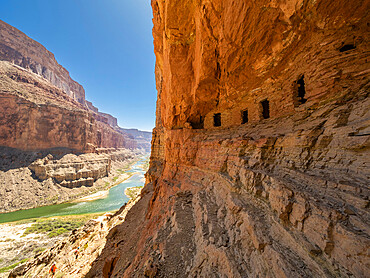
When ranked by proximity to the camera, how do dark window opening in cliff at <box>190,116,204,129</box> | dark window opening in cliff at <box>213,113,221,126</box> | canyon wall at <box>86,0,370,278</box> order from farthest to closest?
dark window opening in cliff at <box>190,116,204,129</box> → dark window opening in cliff at <box>213,113,221,126</box> → canyon wall at <box>86,0,370,278</box>

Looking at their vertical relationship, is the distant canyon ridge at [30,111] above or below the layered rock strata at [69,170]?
above

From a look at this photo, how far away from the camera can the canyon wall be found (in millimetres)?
2375

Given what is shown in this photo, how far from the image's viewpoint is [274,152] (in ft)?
14.8

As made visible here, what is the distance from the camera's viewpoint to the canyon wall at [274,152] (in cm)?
238

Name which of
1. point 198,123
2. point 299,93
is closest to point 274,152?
point 299,93

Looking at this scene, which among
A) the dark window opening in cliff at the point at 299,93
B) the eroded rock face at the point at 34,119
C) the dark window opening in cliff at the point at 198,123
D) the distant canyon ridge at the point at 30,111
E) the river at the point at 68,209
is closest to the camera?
the dark window opening in cliff at the point at 299,93

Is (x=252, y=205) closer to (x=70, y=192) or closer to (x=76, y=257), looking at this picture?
(x=76, y=257)

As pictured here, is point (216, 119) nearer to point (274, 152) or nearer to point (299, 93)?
point (299, 93)

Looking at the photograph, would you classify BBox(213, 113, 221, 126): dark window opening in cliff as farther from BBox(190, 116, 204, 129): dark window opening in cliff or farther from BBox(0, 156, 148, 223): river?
BBox(0, 156, 148, 223): river

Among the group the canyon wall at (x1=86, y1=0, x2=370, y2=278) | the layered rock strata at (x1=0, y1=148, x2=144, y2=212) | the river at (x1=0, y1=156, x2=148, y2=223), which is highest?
the canyon wall at (x1=86, y1=0, x2=370, y2=278)

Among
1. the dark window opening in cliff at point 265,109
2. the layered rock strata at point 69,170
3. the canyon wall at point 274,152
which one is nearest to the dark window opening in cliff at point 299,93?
the canyon wall at point 274,152

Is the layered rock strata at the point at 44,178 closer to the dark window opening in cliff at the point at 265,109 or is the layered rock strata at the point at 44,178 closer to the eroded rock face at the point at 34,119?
the eroded rock face at the point at 34,119

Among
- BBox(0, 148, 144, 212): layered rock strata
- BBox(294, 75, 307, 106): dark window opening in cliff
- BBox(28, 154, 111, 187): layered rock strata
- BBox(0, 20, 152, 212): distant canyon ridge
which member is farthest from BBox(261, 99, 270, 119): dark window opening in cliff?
BBox(28, 154, 111, 187): layered rock strata

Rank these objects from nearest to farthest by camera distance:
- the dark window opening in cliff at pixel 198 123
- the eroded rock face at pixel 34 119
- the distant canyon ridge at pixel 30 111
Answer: the dark window opening in cliff at pixel 198 123, the eroded rock face at pixel 34 119, the distant canyon ridge at pixel 30 111
